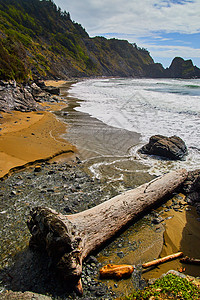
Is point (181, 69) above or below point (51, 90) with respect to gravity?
above

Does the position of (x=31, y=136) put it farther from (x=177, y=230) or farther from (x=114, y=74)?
(x=114, y=74)

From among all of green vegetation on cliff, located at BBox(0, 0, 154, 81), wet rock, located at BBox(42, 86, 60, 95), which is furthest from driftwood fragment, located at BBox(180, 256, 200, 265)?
wet rock, located at BBox(42, 86, 60, 95)

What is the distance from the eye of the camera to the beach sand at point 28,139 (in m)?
7.65

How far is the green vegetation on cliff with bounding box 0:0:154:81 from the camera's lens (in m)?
65.5

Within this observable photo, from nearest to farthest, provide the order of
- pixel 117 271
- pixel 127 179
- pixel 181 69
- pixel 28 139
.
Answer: pixel 117 271, pixel 127 179, pixel 28 139, pixel 181 69

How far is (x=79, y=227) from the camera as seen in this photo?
3.97 meters

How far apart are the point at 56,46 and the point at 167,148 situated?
9957 centimetres

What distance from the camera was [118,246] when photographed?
14.1ft

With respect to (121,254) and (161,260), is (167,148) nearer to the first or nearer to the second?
(161,260)

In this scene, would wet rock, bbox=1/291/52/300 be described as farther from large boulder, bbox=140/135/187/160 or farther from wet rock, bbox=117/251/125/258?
large boulder, bbox=140/135/187/160

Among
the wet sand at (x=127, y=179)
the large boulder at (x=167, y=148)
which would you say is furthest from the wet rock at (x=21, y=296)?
the large boulder at (x=167, y=148)

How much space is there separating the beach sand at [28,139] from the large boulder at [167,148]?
3.96 m

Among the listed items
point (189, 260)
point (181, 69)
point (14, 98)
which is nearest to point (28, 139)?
point (14, 98)

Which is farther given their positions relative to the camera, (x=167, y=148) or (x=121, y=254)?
(x=167, y=148)
